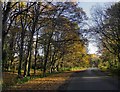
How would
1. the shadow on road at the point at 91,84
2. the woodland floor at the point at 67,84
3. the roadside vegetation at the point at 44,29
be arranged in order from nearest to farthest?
the woodland floor at the point at 67,84, the shadow on road at the point at 91,84, the roadside vegetation at the point at 44,29

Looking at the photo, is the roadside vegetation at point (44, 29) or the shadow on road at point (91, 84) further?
the roadside vegetation at point (44, 29)

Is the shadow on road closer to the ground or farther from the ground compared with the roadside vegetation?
closer to the ground

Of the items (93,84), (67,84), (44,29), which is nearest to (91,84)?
(93,84)

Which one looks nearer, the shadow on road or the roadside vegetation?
the shadow on road

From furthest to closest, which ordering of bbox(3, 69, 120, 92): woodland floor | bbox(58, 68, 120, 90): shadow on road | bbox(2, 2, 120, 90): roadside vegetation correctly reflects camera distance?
bbox(2, 2, 120, 90): roadside vegetation → bbox(58, 68, 120, 90): shadow on road → bbox(3, 69, 120, 92): woodland floor

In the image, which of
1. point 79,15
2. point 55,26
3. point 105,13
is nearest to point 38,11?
point 55,26

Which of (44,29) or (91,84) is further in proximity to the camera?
(44,29)

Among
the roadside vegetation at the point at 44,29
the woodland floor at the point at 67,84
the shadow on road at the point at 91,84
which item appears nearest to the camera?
the woodland floor at the point at 67,84

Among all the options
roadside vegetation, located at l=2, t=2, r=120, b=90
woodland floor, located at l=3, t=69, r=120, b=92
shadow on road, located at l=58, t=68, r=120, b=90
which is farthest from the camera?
roadside vegetation, located at l=2, t=2, r=120, b=90

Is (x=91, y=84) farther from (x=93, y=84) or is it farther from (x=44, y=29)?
(x=44, y=29)

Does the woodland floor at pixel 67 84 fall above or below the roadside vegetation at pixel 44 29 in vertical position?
below

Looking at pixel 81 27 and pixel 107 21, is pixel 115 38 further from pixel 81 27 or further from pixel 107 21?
pixel 81 27

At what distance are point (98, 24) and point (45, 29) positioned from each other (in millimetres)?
16086

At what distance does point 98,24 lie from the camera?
48719mm
